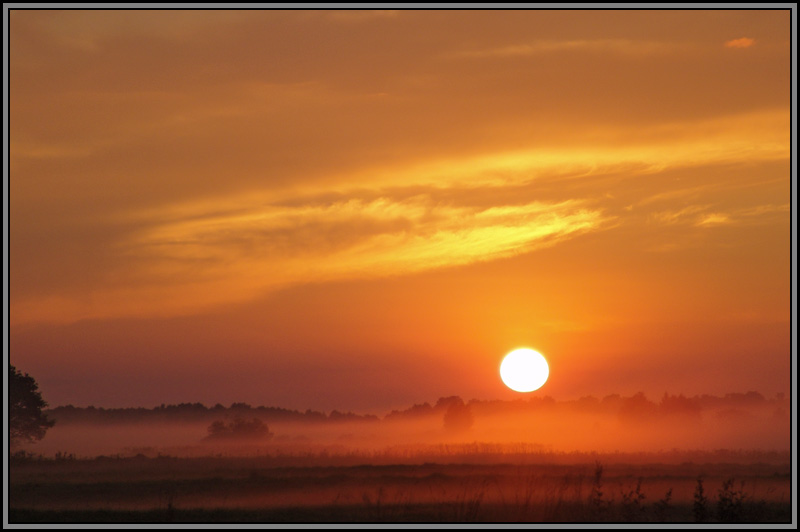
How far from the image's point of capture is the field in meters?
28.1

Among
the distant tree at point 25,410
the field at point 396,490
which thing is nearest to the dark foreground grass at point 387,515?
the field at point 396,490

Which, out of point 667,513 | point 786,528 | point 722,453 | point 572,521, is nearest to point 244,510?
point 572,521

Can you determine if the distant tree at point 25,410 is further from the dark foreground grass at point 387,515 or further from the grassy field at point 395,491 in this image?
the dark foreground grass at point 387,515

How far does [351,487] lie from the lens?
3338cm

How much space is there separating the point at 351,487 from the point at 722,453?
2898cm

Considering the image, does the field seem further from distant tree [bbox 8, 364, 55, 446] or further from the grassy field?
distant tree [bbox 8, 364, 55, 446]

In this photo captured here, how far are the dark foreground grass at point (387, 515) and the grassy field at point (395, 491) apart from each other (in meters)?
0.04

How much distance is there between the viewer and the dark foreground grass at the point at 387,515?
27703 mm

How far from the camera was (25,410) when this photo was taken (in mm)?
60312

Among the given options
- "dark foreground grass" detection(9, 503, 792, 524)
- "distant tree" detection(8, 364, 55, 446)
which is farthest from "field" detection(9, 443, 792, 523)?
"distant tree" detection(8, 364, 55, 446)

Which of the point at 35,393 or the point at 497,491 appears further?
the point at 35,393

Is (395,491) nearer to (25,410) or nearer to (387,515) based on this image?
(387,515)

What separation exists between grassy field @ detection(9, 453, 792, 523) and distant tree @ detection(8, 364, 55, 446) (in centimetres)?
1767

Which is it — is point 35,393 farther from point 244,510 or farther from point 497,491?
point 497,491
